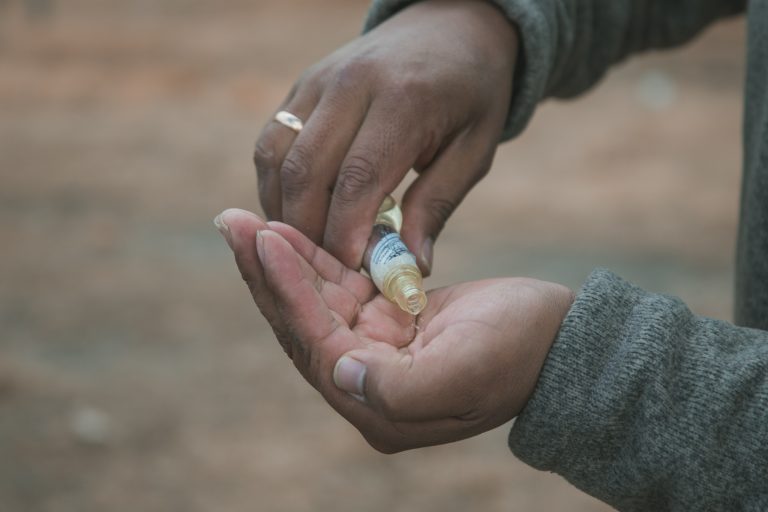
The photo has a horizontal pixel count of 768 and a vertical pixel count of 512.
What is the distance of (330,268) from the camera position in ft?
4.40

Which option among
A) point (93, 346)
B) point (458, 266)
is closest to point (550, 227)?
point (458, 266)

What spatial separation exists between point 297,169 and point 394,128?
0.15 metres

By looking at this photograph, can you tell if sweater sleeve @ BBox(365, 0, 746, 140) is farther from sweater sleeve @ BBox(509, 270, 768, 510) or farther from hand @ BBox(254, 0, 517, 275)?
sweater sleeve @ BBox(509, 270, 768, 510)

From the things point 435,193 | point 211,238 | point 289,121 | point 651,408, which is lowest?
point 211,238

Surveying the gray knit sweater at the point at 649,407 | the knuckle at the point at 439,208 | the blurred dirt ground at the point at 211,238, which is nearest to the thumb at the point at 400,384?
the gray knit sweater at the point at 649,407

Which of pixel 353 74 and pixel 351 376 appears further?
pixel 353 74

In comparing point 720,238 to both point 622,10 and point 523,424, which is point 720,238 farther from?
point 523,424

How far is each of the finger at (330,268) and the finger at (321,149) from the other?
7 centimetres

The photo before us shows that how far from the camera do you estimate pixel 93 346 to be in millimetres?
3340

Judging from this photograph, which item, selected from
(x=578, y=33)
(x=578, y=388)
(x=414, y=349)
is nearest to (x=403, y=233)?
(x=414, y=349)

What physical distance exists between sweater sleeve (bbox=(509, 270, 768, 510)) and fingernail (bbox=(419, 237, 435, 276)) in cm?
32

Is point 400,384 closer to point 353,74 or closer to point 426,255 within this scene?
point 426,255

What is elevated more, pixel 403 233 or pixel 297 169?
pixel 297 169

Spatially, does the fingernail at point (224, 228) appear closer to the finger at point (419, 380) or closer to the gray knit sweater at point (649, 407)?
the finger at point (419, 380)
